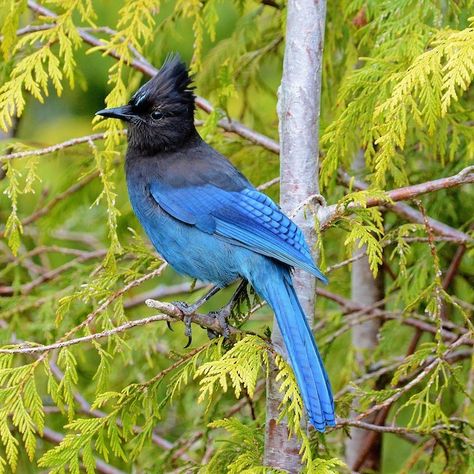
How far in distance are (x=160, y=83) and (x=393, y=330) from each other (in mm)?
1404

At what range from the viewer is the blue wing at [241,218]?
9.27 ft

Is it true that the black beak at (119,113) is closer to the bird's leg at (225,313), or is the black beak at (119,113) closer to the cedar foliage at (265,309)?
the cedar foliage at (265,309)

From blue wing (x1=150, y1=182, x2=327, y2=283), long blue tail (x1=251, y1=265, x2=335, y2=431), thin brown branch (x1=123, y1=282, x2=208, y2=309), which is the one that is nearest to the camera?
long blue tail (x1=251, y1=265, x2=335, y2=431)

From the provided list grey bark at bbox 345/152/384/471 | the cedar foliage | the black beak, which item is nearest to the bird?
the black beak

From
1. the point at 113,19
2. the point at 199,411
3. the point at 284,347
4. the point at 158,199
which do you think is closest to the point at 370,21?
Result: the point at 158,199

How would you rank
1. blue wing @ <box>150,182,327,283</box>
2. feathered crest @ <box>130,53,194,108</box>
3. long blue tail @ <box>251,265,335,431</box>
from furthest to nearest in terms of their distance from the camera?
feathered crest @ <box>130,53,194,108</box> → blue wing @ <box>150,182,327,283</box> → long blue tail @ <box>251,265,335,431</box>

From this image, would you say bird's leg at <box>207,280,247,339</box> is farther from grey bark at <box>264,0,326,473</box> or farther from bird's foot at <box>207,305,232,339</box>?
grey bark at <box>264,0,326,473</box>

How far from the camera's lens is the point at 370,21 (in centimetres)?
336

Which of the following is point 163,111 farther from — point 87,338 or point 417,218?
point 87,338

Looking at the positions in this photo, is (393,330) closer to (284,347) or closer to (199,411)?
(199,411)

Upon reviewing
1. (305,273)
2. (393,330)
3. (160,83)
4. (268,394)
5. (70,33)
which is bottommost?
(393,330)

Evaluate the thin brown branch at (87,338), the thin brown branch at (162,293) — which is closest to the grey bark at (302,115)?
the thin brown branch at (87,338)

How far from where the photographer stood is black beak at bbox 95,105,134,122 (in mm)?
3207

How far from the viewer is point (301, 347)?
266 centimetres
